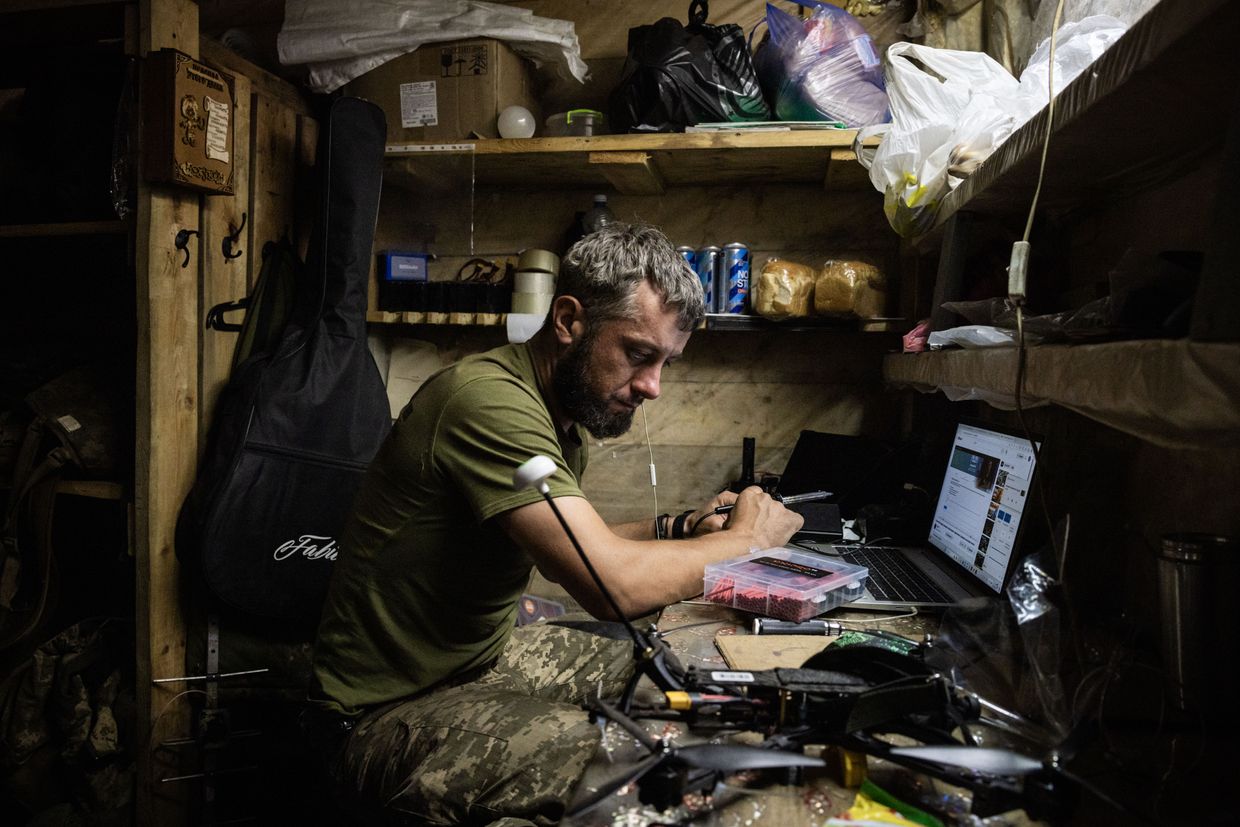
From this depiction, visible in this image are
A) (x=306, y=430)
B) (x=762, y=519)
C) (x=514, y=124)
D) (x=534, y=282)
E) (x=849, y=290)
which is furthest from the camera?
(x=534, y=282)

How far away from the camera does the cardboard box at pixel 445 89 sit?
7.26ft

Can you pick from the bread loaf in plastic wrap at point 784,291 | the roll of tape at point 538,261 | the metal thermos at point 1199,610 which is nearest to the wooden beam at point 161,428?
the roll of tape at point 538,261

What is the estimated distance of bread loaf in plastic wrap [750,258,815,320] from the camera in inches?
85.5

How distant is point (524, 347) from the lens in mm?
1572

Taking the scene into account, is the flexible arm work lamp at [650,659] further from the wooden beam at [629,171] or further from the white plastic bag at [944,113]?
the wooden beam at [629,171]

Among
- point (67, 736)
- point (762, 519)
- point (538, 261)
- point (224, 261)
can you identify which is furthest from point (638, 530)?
point (67, 736)

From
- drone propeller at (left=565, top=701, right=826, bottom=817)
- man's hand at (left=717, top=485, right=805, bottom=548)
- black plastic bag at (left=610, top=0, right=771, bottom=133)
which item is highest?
black plastic bag at (left=610, top=0, right=771, bottom=133)

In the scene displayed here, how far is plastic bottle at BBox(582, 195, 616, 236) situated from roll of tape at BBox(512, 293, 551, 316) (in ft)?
0.77

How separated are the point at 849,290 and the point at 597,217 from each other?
0.76 metres

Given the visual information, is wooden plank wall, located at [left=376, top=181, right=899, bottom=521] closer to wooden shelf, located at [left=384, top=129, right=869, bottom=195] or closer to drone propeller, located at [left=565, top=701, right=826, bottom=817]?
wooden shelf, located at [left=384, top=129, right=869, bottom=195]

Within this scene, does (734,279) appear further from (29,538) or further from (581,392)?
(29,538)

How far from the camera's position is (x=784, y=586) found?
1.38m

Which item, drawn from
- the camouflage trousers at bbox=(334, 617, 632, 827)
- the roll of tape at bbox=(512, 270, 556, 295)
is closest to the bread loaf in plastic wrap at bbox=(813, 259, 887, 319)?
the roll of tape at bbox=(512, 270, 556, 295)

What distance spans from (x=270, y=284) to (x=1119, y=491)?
200 centimetres
